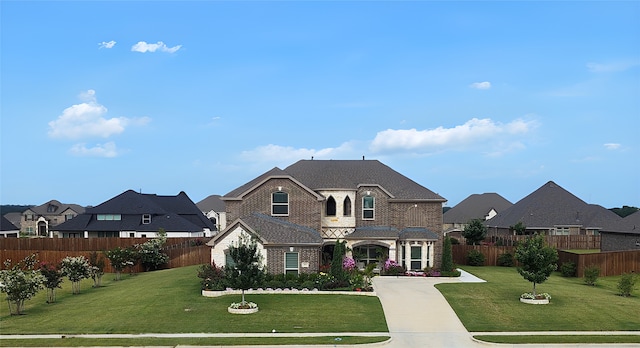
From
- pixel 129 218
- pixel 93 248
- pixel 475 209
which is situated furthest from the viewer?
pixel 475 209

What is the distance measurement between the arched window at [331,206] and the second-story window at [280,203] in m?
3.43

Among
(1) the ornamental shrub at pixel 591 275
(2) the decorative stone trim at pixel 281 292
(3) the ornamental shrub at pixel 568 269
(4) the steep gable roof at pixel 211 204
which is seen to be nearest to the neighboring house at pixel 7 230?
(4) the steep gable roof at pixel 211 204

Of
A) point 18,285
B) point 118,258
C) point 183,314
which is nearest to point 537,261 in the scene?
point 183,314

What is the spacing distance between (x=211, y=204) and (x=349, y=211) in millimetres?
74624

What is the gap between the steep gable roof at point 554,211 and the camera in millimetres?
58250

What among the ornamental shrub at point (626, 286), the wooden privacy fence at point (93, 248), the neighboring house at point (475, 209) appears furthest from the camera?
the neighboring house at point (475, 209)

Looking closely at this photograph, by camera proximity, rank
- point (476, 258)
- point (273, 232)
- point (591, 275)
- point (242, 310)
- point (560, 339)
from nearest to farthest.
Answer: point (560, 339) → point (242, 310) → point (273, 232) → point (591, 275) → point (476, 258)

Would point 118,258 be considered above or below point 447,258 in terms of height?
below

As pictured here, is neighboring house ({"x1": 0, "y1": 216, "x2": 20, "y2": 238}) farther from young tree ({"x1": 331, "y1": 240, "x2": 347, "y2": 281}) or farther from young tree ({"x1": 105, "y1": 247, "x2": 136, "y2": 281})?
young tree ({"x1": 331, "y1": 240, "x2": 347, "y2": 281})

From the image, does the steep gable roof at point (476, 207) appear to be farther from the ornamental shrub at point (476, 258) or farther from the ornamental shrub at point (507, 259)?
the ornamental shrub at point (476, 258)

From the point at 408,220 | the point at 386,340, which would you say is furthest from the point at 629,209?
the point at 386,340

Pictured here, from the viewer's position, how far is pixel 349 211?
127 ft

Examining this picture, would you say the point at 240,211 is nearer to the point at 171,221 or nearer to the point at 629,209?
the point at 171,221

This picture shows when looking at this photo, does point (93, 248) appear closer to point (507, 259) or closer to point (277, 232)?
point (277, 232)
